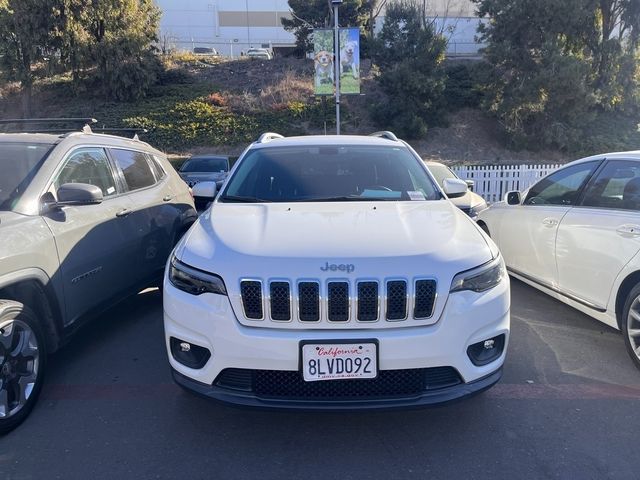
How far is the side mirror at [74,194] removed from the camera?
3.71 m

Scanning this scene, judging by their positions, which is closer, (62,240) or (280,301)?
(280,301)

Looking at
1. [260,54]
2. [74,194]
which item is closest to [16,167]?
[74,194]

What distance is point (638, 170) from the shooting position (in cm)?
433

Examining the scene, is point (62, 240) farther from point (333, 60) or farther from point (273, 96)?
point (273, 96)

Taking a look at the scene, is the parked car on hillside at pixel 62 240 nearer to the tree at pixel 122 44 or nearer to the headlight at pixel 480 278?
the headlight at pixel 480 278

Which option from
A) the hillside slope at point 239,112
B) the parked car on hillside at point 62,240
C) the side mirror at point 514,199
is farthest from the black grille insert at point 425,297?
the hillside slope at point 239,112

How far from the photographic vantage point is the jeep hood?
2.92 metres

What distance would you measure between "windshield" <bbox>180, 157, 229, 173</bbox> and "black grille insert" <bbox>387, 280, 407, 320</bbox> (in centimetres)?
1319

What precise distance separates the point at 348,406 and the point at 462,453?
0.76 metres

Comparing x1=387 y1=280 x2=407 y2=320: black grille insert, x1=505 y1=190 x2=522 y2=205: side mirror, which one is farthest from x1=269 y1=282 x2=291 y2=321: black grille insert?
x1=505 y1=190 x2=522 y2=205: side mirror

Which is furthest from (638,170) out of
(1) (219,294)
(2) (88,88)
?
(2) (88,88)

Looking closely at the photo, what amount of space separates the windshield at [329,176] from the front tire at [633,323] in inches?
63.0

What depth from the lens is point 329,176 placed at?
4.38 metres

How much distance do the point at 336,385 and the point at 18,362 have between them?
2002mm
